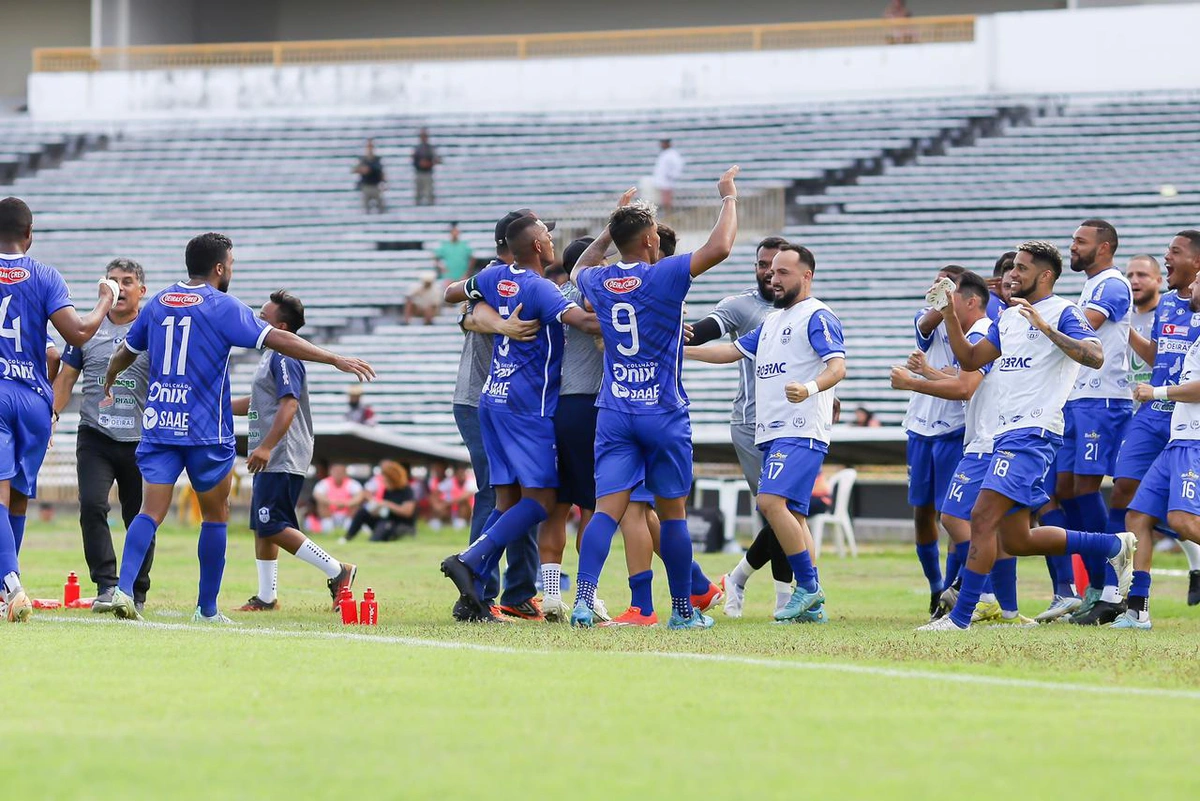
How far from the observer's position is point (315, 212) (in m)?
34.1

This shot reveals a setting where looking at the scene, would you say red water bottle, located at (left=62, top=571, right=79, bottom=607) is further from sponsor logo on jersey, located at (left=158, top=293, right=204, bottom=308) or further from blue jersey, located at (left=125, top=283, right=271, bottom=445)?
sponsor logo on jersey, located at (left=158, top=293, right=204, bottom=308)

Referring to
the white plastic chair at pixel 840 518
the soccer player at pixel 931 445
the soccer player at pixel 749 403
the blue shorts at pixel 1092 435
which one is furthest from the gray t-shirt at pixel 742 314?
the white plastic chair at pixel 840 518

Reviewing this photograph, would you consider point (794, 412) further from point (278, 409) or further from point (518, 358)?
point (278, 409)

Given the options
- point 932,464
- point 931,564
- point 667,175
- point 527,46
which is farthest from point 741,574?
point 527,46

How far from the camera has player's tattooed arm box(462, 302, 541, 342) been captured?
9.73 meters

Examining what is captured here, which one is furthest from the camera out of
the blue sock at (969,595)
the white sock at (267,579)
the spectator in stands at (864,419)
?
the spectator in stands at (864,419)

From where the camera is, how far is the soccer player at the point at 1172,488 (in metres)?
9.64

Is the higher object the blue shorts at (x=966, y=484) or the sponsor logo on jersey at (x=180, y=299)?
the sponsor logo on jersey at (x=180, y=299)

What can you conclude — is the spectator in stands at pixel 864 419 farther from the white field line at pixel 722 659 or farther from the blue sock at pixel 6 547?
the blue sock at pixel 6 547

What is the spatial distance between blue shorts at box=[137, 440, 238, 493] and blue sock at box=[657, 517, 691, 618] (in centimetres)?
254

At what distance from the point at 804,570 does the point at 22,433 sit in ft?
15.0

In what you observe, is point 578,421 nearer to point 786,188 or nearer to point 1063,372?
point 1063,372

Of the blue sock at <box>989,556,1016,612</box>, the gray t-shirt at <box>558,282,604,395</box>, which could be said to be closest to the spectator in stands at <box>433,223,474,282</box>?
the gray t-shirt at <box>558,282,604,395</box>

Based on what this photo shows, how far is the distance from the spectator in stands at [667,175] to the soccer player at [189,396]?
21.5 metres
